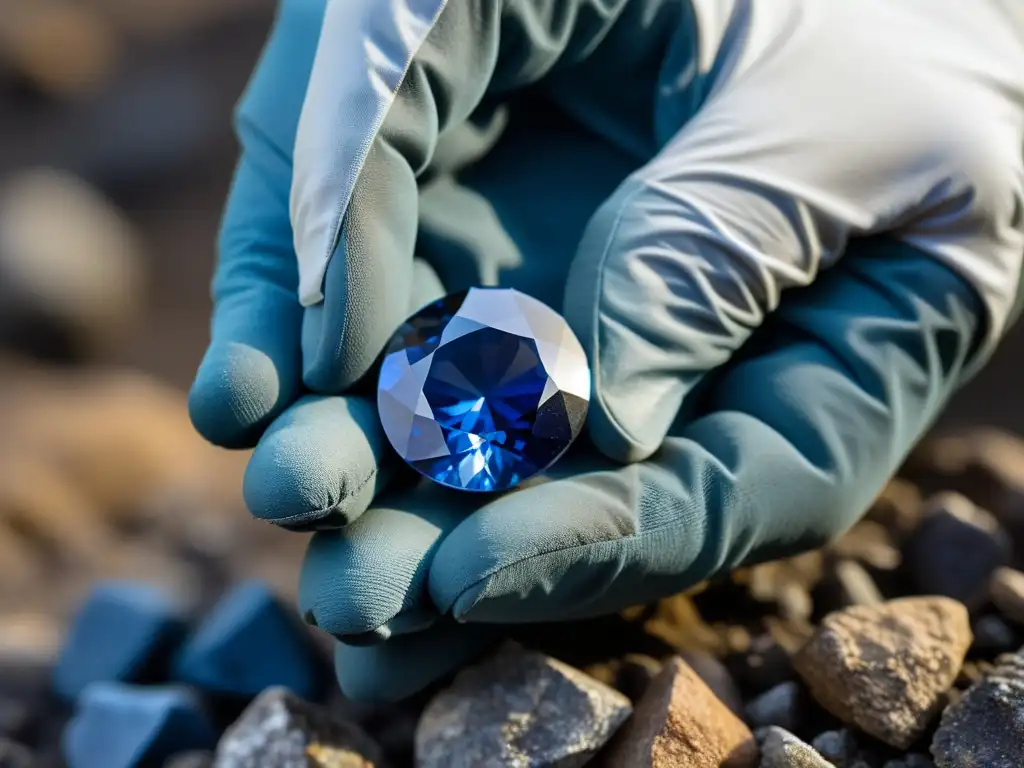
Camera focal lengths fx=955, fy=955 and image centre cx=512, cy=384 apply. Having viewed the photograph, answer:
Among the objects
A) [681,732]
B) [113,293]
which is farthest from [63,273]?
[681,732]

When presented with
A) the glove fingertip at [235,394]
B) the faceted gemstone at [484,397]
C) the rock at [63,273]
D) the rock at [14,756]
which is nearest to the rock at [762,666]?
the faceted gemstone at [484,397]

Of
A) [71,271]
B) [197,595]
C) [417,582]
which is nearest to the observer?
[417,582]

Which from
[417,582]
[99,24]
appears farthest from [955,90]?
[99,24]

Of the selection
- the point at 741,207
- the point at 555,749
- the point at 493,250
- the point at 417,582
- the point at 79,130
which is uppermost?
the point at 741,207

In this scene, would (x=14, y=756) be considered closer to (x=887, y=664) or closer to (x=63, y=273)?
(x=887, y=664)

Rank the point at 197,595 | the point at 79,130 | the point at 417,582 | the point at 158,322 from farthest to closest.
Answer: the point at 79,130 < the point at 158,322 < the point at 197,595 < the point at 417,582

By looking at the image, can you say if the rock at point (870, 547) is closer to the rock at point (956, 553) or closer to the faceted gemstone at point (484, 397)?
the rock at point (956, 553)

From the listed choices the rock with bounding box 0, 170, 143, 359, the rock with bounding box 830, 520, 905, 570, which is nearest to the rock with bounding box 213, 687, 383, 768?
the rock with bounding box 830, 520, 905, 570

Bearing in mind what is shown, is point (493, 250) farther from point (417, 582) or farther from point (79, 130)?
point (79, 130)
